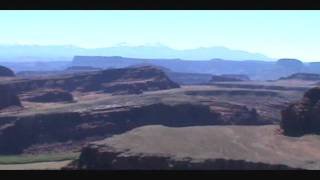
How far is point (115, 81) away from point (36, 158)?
220ft

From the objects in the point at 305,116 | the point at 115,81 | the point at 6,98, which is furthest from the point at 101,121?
the point at 115,81

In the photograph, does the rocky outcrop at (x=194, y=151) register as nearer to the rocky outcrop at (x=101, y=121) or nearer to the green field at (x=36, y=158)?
the green field at (x=36, y=158)

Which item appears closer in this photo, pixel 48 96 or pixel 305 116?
pixel 305 116

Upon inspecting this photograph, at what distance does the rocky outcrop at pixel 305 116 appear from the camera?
2643 inches

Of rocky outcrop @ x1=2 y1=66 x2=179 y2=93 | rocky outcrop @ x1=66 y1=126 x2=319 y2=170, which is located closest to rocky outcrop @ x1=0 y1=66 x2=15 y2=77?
rocky outcrop @ x1=2 y1=66 x2=179 y2=93

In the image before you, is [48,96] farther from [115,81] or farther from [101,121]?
[101,121]

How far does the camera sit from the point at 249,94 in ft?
449

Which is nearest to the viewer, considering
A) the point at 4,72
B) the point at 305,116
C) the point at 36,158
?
the point at 305,116

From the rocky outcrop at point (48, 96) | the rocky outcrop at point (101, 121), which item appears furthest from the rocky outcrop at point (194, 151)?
the rocky outcrop at point (48, 96)

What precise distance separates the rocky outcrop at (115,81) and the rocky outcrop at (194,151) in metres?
71.4

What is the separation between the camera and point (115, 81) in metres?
145

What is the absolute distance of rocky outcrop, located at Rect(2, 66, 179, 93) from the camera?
139 m

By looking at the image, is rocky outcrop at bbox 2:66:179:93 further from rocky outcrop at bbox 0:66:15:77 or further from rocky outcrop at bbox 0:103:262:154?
rocky outcrop at bbox 0:103:262:154

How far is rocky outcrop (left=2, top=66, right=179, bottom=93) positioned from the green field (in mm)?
51726
